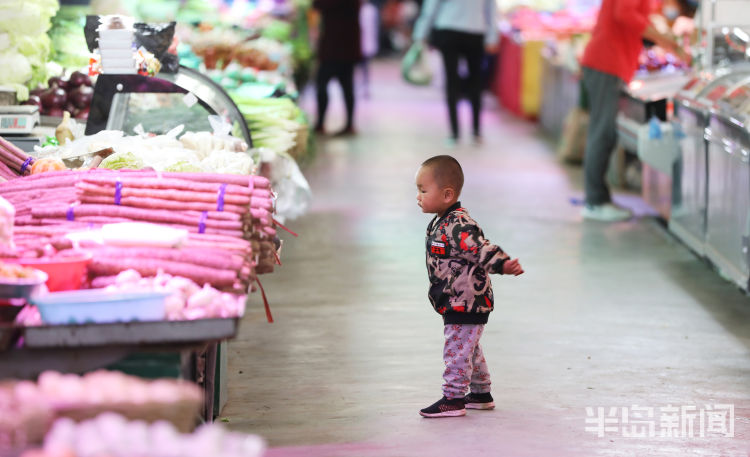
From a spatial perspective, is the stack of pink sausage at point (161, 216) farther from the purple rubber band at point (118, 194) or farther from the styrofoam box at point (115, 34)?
the styrofoam box at point (115, 34)

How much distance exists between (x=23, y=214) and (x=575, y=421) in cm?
223

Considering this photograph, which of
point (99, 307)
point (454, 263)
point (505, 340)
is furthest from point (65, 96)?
point (99, 307)

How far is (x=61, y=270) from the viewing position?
298 centimetres

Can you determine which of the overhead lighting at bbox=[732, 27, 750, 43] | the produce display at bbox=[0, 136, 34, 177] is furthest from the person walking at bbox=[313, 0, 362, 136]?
the produce display at bbox=[0, 136, 34, 177]

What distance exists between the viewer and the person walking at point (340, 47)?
510 inches

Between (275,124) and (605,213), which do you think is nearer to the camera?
(275,124)

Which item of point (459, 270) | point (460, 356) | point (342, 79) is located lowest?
point (460, 356)

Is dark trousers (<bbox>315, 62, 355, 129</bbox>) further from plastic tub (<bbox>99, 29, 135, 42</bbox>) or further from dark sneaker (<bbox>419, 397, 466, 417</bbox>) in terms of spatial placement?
dark sneaker (<bbox>419, 397, 466, 417</bbox>)

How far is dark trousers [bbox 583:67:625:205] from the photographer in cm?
803

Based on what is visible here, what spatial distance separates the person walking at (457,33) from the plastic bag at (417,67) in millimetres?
1666

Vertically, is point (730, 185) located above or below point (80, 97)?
Result: below

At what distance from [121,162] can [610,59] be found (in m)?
4.85

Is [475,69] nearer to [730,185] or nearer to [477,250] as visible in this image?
[730,185]

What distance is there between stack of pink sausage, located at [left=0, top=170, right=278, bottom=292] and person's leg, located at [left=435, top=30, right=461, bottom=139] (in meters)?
8.44
